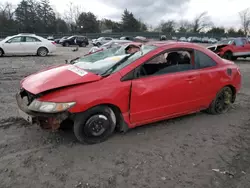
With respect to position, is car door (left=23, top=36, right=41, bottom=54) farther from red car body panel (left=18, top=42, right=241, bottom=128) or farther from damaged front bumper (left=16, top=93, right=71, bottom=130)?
damaged front bumper (left=16, top=93, right=71, bottom=130)

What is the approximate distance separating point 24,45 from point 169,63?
41.5 ft

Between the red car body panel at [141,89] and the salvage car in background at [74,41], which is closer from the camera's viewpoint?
the red car body panel at [141,89]

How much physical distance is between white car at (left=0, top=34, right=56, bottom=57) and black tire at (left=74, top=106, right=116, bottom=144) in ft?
42.1

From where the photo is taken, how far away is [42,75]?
343 cm

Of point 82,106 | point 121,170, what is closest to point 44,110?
point 82,106

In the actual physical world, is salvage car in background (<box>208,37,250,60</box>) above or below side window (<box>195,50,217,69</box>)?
above

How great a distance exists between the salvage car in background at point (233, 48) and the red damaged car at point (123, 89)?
11091 mm

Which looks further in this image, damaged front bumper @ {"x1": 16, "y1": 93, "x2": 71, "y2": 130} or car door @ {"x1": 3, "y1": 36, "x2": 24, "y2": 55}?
car door @ {"x1": 3, "y1": 36, "x2": 24, "y2": 55}

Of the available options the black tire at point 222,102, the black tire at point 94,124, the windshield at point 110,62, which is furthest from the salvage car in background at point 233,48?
the black tire at point 94,124

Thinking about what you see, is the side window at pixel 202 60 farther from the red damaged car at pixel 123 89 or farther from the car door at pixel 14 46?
the car door at pixel 14 46

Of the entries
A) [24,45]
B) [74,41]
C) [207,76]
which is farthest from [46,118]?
[74,41]

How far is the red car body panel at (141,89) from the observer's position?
9.66 feet

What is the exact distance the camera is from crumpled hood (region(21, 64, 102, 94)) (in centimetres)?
298

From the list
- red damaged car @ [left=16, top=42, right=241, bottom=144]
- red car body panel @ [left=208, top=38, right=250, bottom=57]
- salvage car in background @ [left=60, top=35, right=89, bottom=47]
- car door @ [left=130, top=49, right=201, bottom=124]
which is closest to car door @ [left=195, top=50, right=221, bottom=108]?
red damaged car @ [left=16, top=42, right=241, bottom=144]
